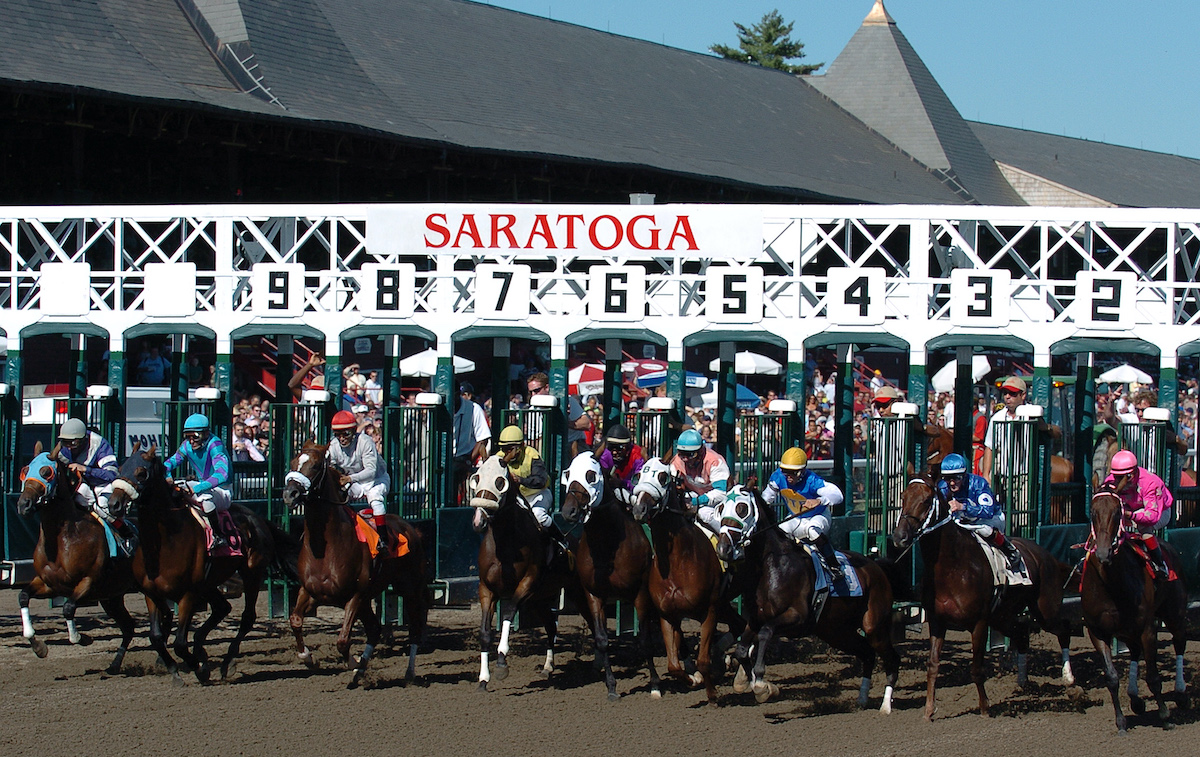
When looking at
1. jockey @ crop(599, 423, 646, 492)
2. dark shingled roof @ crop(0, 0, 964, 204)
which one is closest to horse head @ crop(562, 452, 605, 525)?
jockey @ crop(599, 423, 646, 492)

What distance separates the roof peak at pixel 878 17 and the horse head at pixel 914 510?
33.8 meters

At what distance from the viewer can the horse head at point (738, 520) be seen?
28.3 feet

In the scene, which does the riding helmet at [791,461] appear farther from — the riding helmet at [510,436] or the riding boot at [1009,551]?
the riding helmet at [510,436]

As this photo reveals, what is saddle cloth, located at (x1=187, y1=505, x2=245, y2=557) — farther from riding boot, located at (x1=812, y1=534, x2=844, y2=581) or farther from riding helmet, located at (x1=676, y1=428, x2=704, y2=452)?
riding boot, located at (x1=812, y1=534, x2=844, y2=581)

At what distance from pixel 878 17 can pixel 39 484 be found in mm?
34687

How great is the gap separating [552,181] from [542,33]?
8.08 meters

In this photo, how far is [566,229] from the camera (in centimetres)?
1279

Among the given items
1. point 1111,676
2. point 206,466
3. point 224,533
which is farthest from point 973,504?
point 206,466

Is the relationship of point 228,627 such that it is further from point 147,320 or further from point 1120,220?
point 1120,220

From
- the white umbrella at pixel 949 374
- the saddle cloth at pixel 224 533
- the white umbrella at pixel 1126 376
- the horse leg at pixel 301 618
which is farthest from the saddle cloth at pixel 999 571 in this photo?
the white umbrella at pixel 1126 376

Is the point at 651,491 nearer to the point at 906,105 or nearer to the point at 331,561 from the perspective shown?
the point at 331,561

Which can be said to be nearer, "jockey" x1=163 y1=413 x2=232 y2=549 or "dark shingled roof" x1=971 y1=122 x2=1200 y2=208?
"jockey" x1=163 y1=413 x2=232 y2=549

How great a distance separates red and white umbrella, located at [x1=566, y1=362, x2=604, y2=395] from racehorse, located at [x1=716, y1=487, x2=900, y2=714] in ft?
37.3

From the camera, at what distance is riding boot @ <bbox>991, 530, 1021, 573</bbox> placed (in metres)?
9.03
